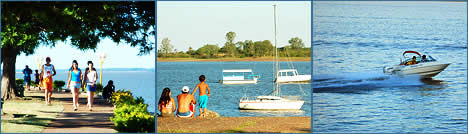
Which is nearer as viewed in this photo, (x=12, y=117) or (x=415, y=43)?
(x=12, y=117)

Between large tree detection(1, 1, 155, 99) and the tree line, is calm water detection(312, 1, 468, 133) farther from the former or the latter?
large tree detection(1, 1, 155, 99)

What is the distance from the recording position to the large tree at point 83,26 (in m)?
6.92

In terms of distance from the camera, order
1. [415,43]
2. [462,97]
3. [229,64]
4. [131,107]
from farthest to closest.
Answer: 1. [415,43]
2. [462,97]
3. [229,64]
4. [131,107]

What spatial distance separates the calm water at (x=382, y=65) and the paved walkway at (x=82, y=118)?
8244 mm

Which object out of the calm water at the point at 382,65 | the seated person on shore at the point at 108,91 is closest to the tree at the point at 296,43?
the seated person on shore at the point at 108,91

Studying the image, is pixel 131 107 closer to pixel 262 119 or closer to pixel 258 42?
pixel 262 119

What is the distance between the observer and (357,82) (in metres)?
27.5

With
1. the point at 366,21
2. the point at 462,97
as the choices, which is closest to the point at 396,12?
the point at 366,21

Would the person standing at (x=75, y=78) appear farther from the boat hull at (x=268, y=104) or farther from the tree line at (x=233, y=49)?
the boat hull at (x=268, y=104)

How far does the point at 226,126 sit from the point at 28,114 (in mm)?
3096

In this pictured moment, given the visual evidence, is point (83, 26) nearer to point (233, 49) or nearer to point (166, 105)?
point (166, 105)

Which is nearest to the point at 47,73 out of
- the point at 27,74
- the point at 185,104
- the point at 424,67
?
the point at 27,74

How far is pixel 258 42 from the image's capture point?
8.98 metres

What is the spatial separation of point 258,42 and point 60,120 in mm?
3620
